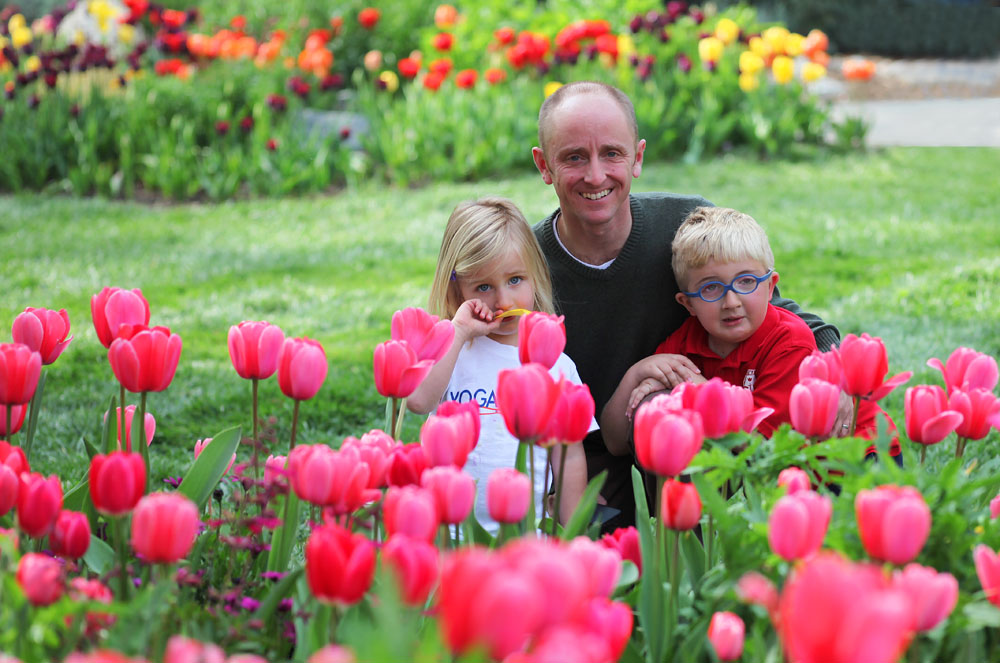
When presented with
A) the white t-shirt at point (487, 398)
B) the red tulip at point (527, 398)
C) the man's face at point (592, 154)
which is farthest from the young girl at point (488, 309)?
the red tulip at point (527, 398)

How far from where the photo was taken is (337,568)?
1.08 metres

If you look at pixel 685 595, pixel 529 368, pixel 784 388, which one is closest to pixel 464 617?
pixel 529 368

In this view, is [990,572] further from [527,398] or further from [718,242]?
[718,242]

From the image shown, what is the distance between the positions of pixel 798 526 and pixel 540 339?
611 millimetres

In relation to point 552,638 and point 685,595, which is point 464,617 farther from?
point 685,595

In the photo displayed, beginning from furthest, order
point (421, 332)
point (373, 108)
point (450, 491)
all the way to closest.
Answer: point (373, 108), point (421, 332), point (450, 491)

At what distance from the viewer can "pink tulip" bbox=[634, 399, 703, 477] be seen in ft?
4.24

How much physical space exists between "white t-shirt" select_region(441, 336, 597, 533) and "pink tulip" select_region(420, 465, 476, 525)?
1290 mm

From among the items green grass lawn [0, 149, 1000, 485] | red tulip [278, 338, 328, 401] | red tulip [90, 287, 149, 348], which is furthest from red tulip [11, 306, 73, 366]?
green grass lawn [0, 149, 1000, 485]

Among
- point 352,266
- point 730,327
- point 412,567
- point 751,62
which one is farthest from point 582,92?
point 751,62

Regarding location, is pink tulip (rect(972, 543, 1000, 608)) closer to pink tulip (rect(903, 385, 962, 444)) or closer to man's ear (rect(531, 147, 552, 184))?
pink tulip (rect(903, 385, 962, 444))

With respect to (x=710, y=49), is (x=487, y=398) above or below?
below

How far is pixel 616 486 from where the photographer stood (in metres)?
3.19

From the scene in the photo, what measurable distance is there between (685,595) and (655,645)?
205mm
